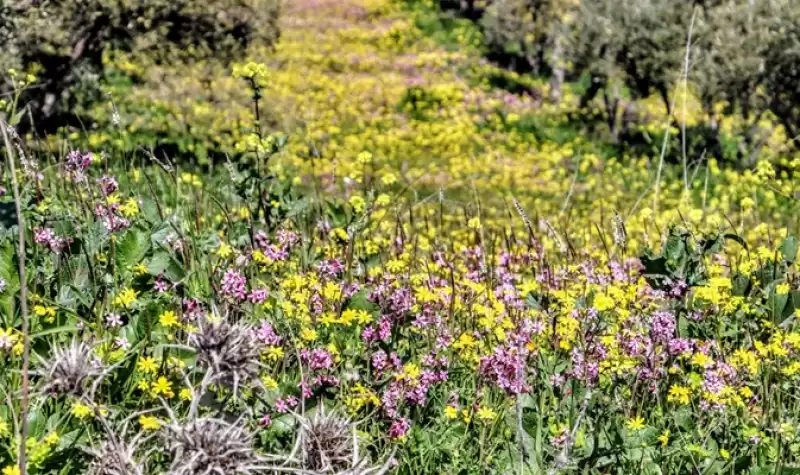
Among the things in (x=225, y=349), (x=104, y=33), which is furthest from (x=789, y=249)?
(x=104, y=33)

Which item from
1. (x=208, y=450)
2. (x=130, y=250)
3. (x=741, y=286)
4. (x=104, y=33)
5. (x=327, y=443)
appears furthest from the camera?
(x=104, y=33)

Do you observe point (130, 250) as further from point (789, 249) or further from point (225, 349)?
point (789, 249)

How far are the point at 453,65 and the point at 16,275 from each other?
27600mm

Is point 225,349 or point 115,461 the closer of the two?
point 225,349

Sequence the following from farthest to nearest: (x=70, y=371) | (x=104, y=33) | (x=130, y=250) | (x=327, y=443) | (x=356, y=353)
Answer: (x=104, y=33) < (x=130, y=250) < (x=356, y=353) < (x=327, y=443) < (x=70, y=371)

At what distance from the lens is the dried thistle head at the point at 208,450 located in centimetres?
210

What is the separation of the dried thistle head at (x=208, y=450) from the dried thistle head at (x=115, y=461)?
125 millimetres

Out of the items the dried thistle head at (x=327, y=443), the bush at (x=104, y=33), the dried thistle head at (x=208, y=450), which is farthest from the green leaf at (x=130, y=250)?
the bush at (x=104, y=33)

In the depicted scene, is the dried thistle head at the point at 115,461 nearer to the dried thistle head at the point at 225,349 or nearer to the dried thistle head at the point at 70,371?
the dried thistle head at the point at 70,371

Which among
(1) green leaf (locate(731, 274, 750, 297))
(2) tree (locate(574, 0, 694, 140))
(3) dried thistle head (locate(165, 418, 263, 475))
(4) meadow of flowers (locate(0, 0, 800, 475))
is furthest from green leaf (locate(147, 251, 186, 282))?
(2) tree (locate(574, 0, 694, 140))

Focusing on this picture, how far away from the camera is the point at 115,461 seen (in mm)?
2330

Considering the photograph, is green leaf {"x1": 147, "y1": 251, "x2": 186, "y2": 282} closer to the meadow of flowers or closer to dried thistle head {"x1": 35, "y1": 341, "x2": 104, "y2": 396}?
the meadow of flowers

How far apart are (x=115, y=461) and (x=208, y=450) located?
359 mm

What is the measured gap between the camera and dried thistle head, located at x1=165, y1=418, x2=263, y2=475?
2104mm
